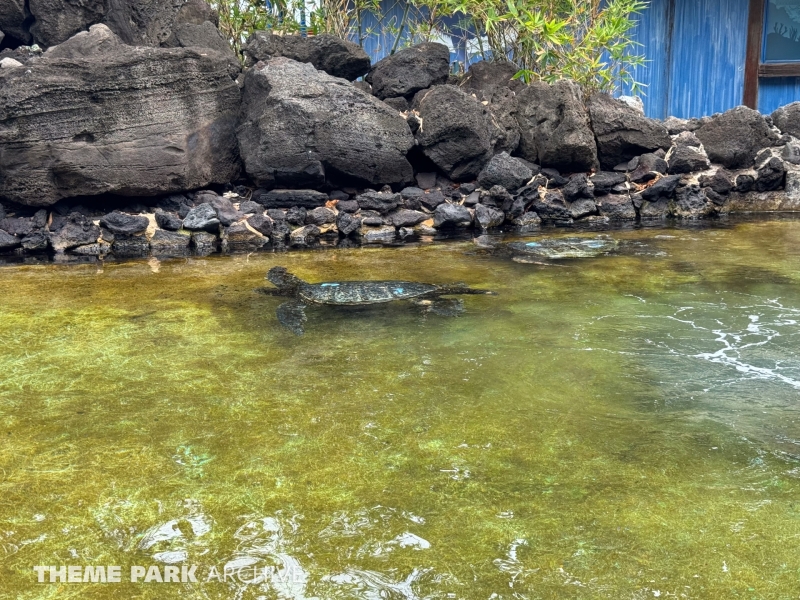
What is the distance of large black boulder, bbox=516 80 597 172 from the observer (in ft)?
32.5

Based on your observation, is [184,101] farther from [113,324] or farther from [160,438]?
[160,438]

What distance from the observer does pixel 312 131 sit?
9.21 m

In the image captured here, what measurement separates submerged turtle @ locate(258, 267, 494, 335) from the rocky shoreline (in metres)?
2.89

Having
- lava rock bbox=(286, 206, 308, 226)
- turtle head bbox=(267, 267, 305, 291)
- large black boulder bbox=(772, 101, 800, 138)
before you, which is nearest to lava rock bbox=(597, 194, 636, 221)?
large black boulder bbox=(772, 101, 800, 138)

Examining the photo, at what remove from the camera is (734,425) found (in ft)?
10.6

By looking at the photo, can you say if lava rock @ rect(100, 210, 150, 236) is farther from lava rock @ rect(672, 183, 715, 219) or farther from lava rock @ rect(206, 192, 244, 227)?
lava rock @ rect(672, 183, 715, 219)

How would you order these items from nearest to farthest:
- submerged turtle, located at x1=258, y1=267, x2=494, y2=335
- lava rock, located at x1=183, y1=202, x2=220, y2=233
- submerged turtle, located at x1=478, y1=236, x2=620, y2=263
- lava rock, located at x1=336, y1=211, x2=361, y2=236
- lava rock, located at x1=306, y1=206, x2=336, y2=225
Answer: submerged turtle, located at x1=258, y1=267, x2=494, y2=335, submerged turtle, located at x1=478, y1=236, x2=620, y2=263, lava rock, located at x1=183, y1=202, x2=220, y2=233, lava rock, located at x1=336, y1=211, x2=361, y2=236, lava rock, located at x1=306, y1=206, x2=336, y2=225

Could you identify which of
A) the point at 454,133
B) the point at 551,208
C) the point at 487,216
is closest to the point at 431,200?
the point at 487,216

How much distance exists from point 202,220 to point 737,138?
700cm

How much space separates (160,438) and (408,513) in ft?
3.98

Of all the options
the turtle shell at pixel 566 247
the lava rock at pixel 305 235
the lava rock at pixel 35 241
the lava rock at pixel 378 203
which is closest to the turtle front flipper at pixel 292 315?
the turtle shell at pixel 566 247

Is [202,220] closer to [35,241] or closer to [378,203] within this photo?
[35,241]

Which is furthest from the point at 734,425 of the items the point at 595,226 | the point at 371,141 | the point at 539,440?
the point at 371,141

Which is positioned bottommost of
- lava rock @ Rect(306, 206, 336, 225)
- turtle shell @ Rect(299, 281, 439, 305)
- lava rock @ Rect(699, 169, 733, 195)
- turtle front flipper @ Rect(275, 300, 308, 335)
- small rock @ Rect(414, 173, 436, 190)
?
turtle front flipper @ Rect(275, 300, 308, 335)
